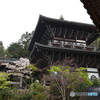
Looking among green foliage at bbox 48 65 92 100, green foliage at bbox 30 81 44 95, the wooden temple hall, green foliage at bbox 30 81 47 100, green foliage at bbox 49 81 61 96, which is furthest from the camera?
the wooden temple hall

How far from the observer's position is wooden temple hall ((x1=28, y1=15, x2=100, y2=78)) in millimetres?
15570

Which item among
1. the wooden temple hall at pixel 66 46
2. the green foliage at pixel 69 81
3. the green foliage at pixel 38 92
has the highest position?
the wooden temple hall at pixel 66 46

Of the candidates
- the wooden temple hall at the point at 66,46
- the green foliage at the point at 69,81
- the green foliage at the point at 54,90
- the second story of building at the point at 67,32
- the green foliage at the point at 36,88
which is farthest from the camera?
the second story of building at the point at 67,32

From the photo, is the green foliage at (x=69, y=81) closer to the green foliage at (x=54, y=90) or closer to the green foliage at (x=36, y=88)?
the green foliage at (x=54, y=90)

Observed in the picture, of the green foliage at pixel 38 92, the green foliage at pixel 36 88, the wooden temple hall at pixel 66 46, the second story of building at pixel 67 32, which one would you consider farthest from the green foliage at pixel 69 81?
the second story of building at pixel 67 32

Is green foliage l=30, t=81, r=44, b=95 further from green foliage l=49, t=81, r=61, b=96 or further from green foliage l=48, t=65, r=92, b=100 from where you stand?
green foliage l=48, t=65, r=92, b=100

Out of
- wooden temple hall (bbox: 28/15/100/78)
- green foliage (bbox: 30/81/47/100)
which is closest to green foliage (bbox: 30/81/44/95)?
green foliage (bbox: 30/81/47/100)

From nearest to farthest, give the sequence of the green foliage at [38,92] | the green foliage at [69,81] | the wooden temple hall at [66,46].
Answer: the green foliage at [69,81], the green foliage at [38,92], the wooden temple hall at [66,46]

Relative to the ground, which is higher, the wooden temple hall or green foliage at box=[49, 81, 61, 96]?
the wooden temple hall

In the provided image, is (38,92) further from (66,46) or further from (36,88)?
(66,46)

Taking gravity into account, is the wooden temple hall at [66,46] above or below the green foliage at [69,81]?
above

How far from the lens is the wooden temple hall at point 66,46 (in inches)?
613

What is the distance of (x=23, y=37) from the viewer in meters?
42.5

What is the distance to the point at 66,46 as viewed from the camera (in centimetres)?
1730
